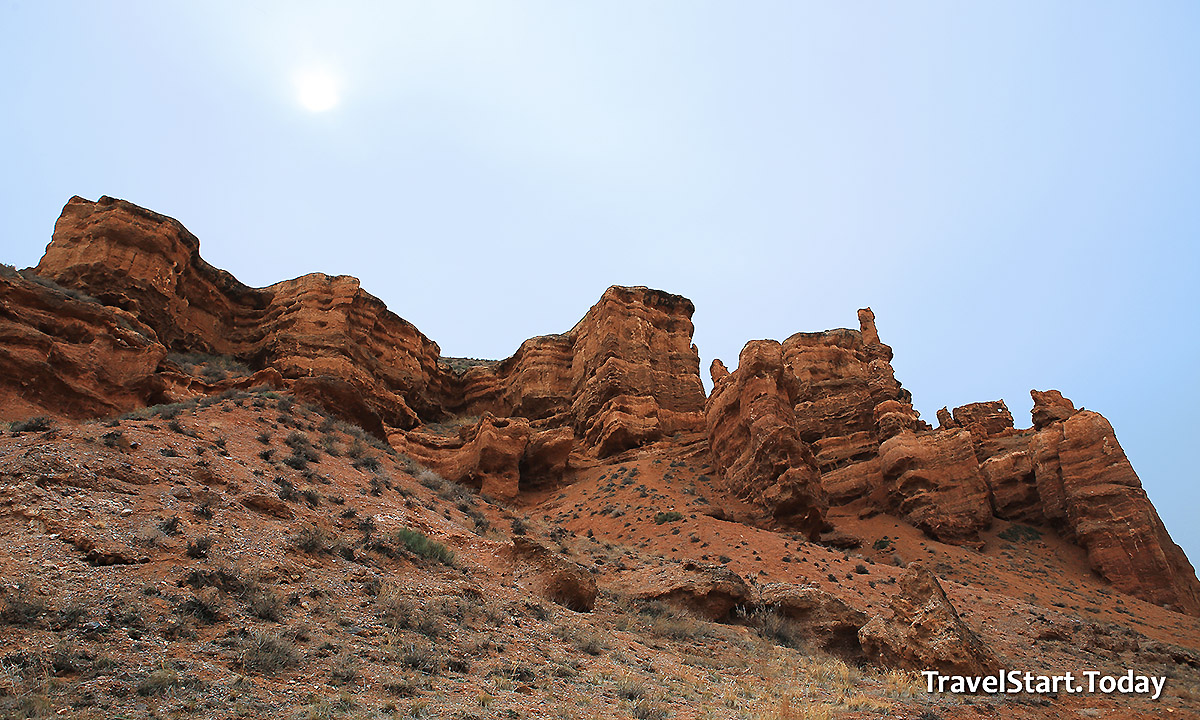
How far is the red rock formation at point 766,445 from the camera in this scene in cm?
2639

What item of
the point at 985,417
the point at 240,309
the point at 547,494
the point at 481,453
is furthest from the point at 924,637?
the point at 240,309

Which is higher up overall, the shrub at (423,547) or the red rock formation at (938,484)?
the red rock formation at (938,484)

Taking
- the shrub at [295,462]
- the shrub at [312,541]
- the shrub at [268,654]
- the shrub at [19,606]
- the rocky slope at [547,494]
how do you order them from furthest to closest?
the shrub at [295,462] → the shrub at [312,541] → the rocky slope at [547,494] → the shrub at [268,654] → the shrub at [19,606]

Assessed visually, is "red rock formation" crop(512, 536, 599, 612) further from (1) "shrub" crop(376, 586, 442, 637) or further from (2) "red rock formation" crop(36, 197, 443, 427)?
(2) "red rock formation" crop(36, 197, 443, 427)

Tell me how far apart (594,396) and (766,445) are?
50.7 feet

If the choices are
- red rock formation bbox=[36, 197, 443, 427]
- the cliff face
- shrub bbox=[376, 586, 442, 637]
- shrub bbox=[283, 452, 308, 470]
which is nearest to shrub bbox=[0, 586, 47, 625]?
shrub bbox=[376, 586, 442, 637]

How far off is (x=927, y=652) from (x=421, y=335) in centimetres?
3888

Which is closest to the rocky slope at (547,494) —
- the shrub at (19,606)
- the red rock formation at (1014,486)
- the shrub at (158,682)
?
the shrub at (19,606)

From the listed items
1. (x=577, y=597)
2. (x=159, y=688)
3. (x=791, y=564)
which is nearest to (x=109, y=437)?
(x=159, y=688)

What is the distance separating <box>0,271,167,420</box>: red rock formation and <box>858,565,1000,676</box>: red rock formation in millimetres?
22352

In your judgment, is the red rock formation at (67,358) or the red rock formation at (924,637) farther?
the red rock formation at (67,358)

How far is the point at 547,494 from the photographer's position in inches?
1339

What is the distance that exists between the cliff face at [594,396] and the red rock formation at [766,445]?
9cm

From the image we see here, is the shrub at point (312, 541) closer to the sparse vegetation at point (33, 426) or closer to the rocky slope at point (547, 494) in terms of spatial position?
the rocky slope at point (547, 494)
